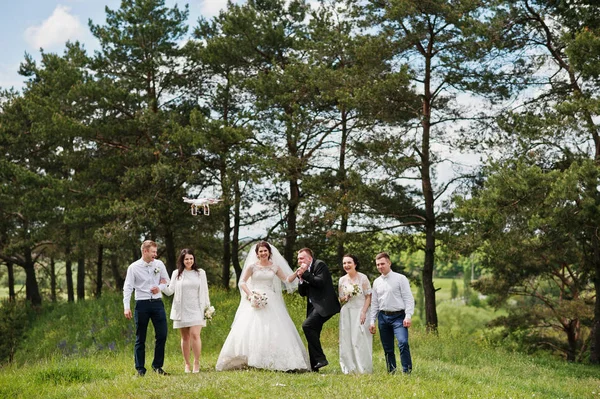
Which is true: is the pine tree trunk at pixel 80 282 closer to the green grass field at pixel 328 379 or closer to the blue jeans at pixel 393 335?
the green grass field at pixel 328 379

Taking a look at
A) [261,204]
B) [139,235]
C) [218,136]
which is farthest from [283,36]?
[139,235]

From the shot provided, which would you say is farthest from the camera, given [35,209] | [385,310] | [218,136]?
[35,209]

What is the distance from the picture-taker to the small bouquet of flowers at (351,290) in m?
10.6

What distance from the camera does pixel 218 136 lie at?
26.2 meters

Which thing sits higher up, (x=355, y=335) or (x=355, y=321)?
(x=355, y=321)

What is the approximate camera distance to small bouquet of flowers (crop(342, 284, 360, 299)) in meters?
10.6

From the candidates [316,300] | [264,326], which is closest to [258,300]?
[264,326]

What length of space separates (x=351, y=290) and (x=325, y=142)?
1891cm

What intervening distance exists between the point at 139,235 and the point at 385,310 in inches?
796

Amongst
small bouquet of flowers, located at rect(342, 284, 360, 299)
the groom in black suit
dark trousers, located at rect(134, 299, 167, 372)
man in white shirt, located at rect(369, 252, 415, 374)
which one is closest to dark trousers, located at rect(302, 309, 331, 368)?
the groom in black suit

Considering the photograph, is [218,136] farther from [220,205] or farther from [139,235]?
[139,235]

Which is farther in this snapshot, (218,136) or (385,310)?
(218,136)

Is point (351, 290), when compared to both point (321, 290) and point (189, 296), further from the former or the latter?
point (189, 296)

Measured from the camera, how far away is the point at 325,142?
29125mm
